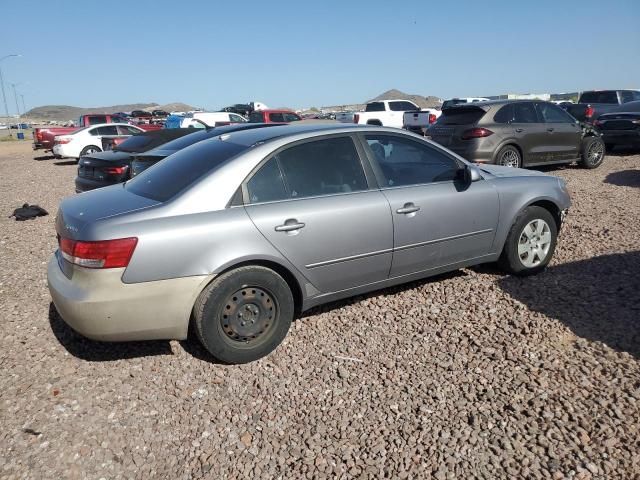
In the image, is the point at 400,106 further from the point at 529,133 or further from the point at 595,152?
the point at 529,133

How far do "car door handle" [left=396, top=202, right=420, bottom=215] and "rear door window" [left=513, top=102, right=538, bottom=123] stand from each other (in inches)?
262

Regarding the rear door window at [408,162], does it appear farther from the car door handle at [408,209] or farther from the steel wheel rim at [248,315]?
the steel wheel rim at [248,315]

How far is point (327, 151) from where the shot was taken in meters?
3.81

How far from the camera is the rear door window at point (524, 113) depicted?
9.61 metres

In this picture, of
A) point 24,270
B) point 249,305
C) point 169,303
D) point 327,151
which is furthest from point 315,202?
point 24,270

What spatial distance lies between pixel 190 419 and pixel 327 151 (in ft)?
7.04

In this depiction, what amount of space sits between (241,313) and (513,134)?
7.68m

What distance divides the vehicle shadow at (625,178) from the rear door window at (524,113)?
1849 millimetres

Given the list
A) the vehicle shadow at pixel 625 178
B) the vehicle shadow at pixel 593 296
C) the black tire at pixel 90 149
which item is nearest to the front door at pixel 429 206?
the vehicle shadow at pixel 593 296

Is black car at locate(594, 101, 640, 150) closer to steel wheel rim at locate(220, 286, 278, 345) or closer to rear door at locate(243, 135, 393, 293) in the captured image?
rear door at locate(243, 135, 393, 293)

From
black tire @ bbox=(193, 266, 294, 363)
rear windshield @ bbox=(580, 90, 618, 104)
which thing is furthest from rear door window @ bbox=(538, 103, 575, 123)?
rear windshield @ bbox=(580, 90, 618, 104)

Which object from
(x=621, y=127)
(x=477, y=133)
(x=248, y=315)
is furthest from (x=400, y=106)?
(x=248, y=315)

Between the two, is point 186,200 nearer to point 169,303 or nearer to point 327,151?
point 169,303

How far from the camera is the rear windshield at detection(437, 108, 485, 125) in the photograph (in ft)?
30.3
